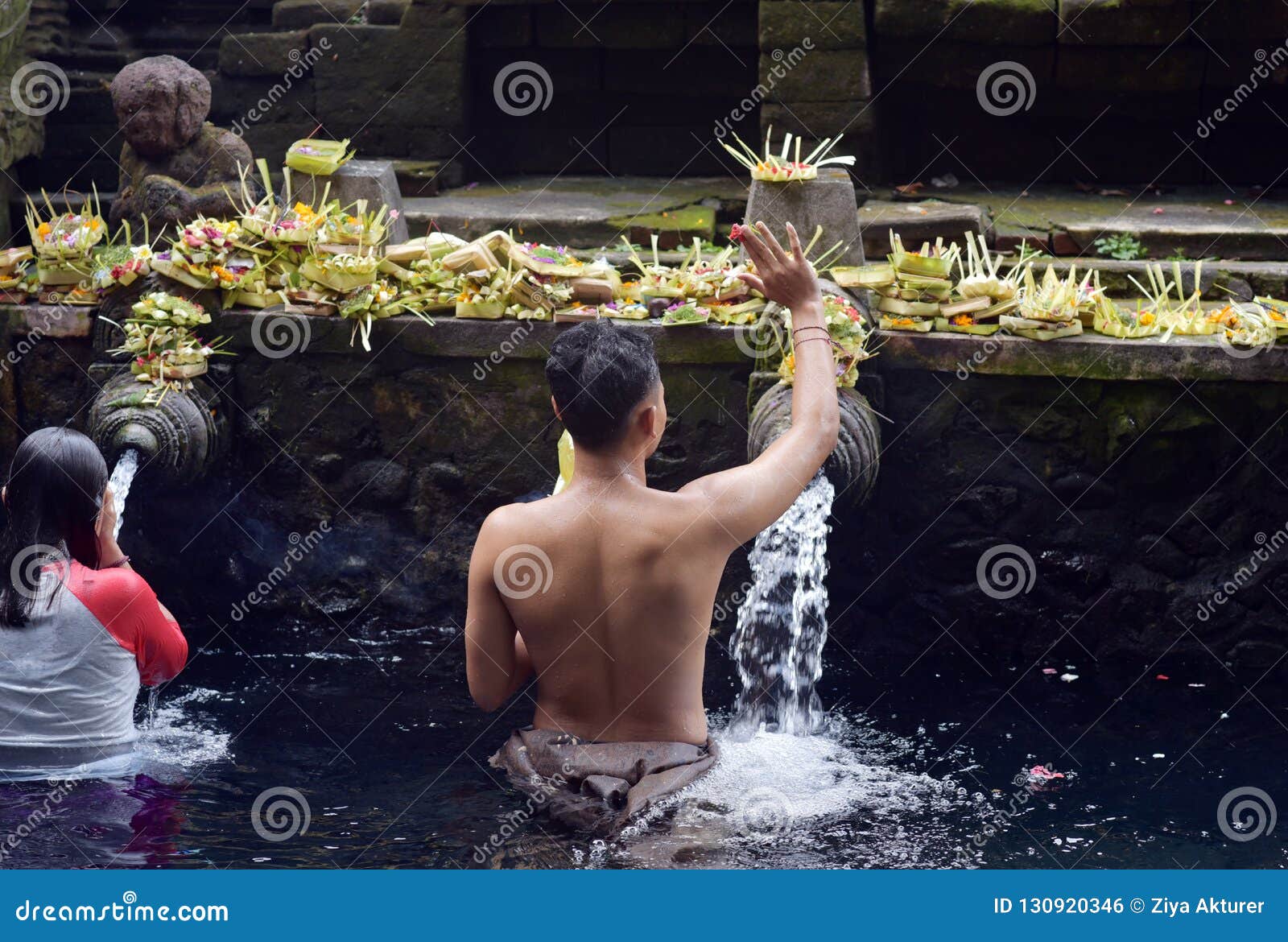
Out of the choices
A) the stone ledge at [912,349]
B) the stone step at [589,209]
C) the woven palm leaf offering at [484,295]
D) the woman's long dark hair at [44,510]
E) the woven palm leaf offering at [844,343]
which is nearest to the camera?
the woman's long dark hair at [44,510]

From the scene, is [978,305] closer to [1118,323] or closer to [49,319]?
[1118,323]

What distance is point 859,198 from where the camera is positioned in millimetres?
7543

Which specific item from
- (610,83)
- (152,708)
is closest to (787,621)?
(152,708)

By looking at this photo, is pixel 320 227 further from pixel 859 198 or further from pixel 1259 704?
pixel 1259 704

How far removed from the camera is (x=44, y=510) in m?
3.55

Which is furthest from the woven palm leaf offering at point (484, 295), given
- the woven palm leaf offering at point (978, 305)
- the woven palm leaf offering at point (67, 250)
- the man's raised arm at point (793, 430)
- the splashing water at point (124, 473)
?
the man's raised arm at point (793, 430)

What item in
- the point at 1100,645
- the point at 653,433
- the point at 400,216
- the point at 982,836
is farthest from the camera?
the point at 400,216

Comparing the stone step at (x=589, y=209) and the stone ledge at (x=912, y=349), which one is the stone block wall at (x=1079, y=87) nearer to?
the stone step at (x=589, y=209)

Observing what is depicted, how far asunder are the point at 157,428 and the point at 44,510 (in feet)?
6.21

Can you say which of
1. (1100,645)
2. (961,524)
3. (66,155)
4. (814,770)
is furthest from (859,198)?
(66,155)

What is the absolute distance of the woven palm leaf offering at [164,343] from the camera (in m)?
5.58

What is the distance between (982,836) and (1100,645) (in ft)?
6.43

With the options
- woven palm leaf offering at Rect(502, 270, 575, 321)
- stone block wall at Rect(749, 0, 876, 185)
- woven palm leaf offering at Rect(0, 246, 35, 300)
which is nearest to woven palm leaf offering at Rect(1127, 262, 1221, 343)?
stone block wall at Rect(749, 0, 876, 185)

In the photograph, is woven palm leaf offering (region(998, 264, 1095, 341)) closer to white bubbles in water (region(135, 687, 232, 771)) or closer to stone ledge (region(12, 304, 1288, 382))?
stone ledge (region(12, 304, 1288, 382))
